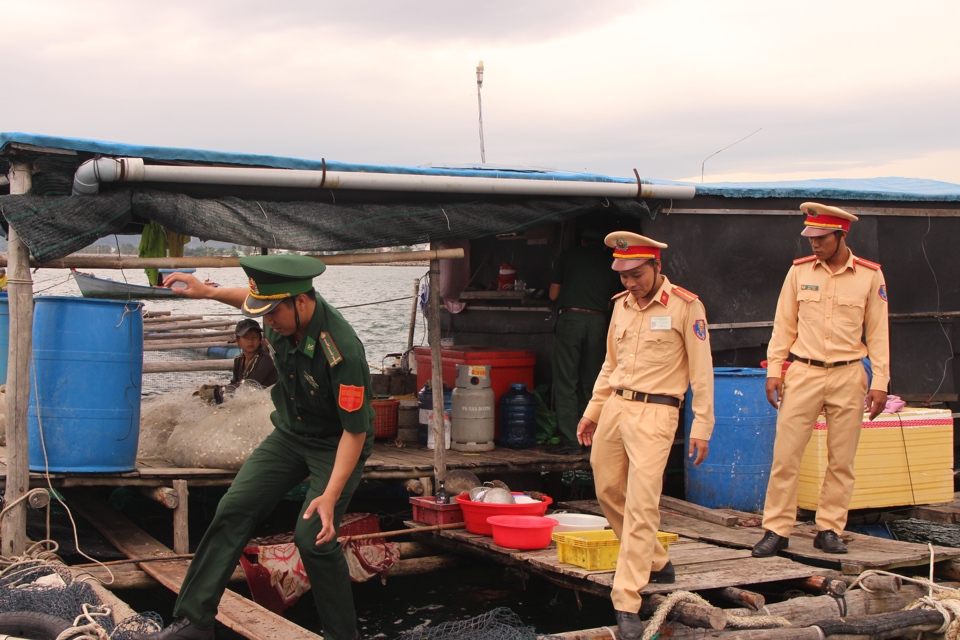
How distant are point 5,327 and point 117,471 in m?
2.87

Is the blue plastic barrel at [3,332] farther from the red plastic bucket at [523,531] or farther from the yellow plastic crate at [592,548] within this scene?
the yellow plastic crate at [592,548]

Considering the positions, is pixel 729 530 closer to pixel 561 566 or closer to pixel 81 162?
pixel 561 566

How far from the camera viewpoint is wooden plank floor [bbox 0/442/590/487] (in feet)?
23.2

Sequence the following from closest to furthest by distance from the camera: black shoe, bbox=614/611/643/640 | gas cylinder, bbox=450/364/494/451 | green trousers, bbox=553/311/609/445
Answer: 1. black shoe, bbox=614/611/643/640
2. green trousers, bbox=553/311/609/445
3. gas cylinder, bbox=450/364/494/451

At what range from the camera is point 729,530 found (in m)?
7.58

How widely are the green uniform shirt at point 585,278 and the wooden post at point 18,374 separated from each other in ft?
15.5

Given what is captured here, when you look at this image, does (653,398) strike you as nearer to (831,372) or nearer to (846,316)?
(831,372)

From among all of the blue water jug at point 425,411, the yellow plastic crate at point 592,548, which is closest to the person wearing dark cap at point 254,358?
the blue water jug at point 425,411

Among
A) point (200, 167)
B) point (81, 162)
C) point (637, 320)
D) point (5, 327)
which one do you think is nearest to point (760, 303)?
point (637, 320)

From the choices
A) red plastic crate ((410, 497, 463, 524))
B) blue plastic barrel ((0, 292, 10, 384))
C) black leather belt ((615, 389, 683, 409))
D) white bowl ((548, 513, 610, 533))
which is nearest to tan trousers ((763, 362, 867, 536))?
white bowl ((548, 513, 610, 533))

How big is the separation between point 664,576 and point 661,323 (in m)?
1.55

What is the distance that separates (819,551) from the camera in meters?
6.86

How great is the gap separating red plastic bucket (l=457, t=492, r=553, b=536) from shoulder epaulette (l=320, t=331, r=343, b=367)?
2840 millimetres

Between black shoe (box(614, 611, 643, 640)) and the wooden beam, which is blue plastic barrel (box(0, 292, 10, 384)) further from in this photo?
black shoe (box(614, 611, 643, 640))
